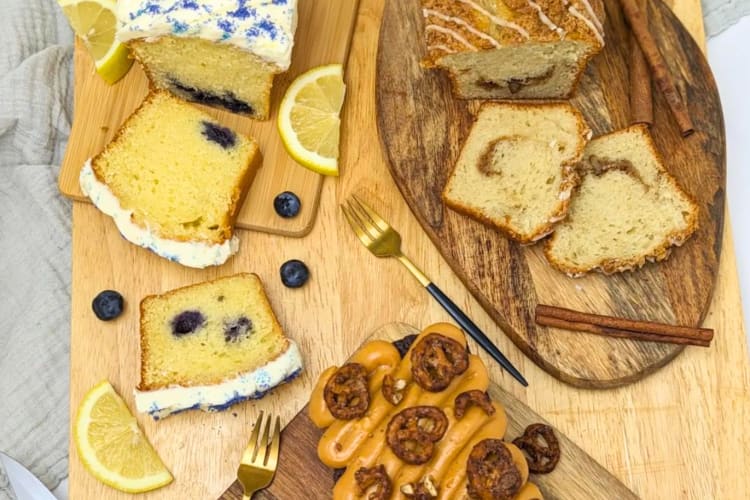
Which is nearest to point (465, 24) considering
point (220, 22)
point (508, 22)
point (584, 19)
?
point (508, 22)

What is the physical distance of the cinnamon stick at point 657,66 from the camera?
3932mm

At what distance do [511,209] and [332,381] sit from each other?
3.76 feet

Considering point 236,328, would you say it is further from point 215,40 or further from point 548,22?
point 548,22

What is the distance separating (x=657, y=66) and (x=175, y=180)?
7.18 feet

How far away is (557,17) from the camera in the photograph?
3678 millimetres

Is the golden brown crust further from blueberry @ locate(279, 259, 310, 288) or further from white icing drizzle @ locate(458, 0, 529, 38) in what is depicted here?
white icing drizzle @ locate(458, 0, 529, 38)

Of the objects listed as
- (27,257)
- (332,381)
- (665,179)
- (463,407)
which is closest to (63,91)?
(27,257)

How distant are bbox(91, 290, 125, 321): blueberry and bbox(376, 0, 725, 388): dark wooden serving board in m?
1.32

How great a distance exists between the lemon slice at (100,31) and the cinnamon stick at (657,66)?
2302mm

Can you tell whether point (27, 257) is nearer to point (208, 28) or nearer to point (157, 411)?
point (157, 411)

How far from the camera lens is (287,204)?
12.7 feet

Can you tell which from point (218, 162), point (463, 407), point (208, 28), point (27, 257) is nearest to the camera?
point (463, 407)

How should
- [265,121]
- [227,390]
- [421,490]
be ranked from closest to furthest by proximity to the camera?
[421,490], [227,390], [265,121]

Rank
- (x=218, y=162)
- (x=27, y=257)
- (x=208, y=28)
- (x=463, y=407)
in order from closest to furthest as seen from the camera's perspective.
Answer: (x=463, y=407) → (x=208, y=28) → (x=218, y=162) → (x=27, y=257)
